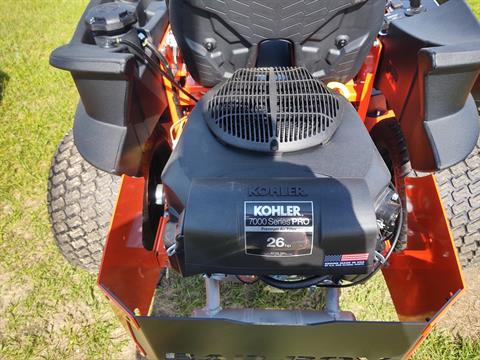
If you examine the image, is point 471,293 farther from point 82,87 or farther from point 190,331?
point 82,87

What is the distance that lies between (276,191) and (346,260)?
222 millimetres

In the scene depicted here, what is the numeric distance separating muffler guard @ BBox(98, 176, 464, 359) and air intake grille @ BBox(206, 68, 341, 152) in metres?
0.43

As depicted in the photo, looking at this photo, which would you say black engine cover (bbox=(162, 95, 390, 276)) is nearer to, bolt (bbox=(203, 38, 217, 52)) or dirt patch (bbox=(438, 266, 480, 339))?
bolt (bbox=(203, 38, 217, 52))

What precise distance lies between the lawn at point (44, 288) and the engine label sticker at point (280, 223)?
97cm

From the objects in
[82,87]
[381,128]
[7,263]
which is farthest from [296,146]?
[7,263]

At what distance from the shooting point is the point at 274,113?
3.50ft

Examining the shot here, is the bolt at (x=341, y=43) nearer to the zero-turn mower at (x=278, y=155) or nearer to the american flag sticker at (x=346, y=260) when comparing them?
the zero-turn mower at (x=278, y=155)

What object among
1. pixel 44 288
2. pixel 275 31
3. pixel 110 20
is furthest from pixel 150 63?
pixel 44 288

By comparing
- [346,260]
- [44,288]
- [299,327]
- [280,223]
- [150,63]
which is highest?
[150,63]

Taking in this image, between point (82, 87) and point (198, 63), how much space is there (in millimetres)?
330

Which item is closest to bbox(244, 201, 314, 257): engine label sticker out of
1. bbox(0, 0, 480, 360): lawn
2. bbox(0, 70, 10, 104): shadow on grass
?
bbox(0, 0, 480, 360): lawn

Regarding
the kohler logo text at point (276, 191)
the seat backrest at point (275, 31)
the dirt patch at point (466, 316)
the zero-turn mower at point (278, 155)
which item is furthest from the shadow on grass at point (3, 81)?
the dirt patch at point (466, 316)

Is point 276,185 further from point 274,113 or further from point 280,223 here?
point 274,113

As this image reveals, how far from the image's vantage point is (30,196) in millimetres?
2389
